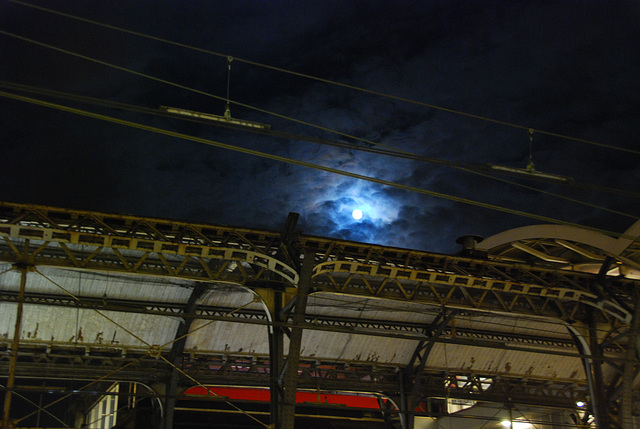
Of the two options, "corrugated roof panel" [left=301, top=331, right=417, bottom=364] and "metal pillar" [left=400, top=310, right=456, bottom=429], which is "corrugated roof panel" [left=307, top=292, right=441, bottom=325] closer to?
"metal pillar" [left=400, top=310, right=456, bottom=429]

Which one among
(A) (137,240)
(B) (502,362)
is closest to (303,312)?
(A) (137,240)

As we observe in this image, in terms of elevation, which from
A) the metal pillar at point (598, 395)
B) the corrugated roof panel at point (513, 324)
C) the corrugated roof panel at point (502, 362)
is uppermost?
the corrugated roof panel at point (513, 324)

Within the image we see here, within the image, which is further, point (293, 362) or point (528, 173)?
point (293, 362)

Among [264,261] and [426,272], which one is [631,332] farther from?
[264,261]

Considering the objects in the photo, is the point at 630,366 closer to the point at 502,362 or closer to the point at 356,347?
the point at 502,362

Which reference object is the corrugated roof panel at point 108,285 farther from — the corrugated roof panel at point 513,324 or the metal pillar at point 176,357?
the corrugated roof panel at point 513,324

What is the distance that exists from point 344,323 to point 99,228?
11834 mm

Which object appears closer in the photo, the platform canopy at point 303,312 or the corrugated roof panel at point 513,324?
the platform canopy at point 303,312

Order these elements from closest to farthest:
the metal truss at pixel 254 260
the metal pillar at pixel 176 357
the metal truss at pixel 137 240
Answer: the metal truss at pixel 137 240, the metal truss at pixel 254 260, the metal pillar at pixel 176 357

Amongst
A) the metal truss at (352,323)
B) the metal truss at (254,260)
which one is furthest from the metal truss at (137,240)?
the metal truss at (352,323)

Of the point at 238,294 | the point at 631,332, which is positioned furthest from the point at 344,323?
the point at 631,332

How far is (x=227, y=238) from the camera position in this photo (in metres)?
19.0

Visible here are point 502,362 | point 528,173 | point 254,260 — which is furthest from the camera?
point 502,362

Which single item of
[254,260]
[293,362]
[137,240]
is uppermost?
[137,240]
